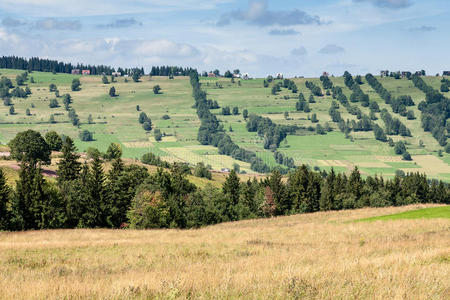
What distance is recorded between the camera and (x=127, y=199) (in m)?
88.8

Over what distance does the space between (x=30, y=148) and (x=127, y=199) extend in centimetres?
6564

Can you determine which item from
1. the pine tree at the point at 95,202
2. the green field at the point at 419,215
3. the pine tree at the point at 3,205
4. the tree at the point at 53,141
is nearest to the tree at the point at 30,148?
the tree at the point at 53,141

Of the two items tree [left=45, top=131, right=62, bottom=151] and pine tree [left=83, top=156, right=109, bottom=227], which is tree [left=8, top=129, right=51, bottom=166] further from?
pine tree [left=83, top=156, right=109, bottom=227]

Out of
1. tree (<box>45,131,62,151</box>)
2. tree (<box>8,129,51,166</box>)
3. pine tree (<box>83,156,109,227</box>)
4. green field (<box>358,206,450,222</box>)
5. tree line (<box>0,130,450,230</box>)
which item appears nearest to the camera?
green field (<box>358,206,450,222</box>)

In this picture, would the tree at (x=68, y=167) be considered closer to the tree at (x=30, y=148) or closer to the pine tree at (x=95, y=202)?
the pine tree at (x=95, y=202)

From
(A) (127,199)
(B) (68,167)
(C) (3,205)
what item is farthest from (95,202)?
(B) (68,167)

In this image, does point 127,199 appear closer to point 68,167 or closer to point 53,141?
point 68,167

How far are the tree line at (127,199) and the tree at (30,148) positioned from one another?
27cm

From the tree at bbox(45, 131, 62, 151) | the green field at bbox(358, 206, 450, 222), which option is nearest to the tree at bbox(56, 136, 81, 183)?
the green field at bbox(358, 206, 450, 222)

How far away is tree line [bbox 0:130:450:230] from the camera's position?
250ft

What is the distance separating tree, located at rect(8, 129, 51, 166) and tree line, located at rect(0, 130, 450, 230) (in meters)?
0.27

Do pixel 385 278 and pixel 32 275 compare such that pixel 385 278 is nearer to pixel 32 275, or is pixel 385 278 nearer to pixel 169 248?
pixel 32 275

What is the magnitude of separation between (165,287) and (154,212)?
6595 centimetres

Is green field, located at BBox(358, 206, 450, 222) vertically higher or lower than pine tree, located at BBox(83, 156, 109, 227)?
higher
